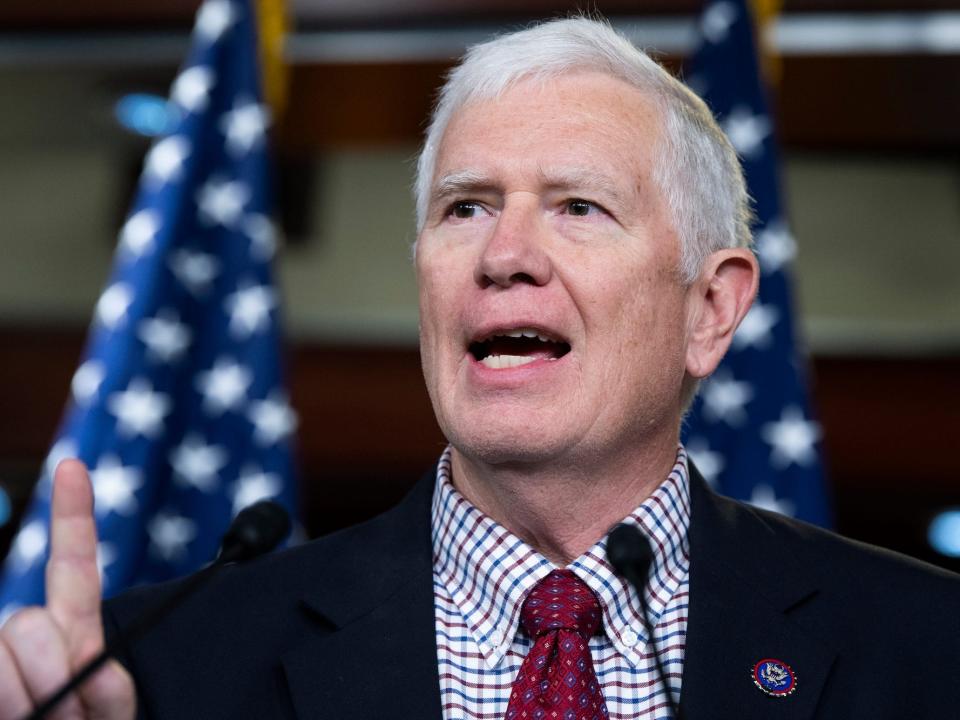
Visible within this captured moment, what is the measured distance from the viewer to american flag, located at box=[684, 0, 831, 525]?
10.0ft

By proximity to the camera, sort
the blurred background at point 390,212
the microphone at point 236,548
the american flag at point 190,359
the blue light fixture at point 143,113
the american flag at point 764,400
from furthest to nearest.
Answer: the blue light fixture at point 143,113 < the blurred background at point 390,212 < the american flag at point 764,400 < the american flag at point 190,359 < the microphone at point 236,548

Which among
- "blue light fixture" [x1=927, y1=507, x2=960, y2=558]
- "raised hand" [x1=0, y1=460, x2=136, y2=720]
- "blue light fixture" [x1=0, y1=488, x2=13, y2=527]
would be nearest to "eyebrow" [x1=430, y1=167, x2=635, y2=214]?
"raised hand" [x1=0, y1=460, x2=136, y2=720]

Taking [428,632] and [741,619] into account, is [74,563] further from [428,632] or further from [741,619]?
[741,619]

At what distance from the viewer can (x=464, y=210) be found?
6.43 feet

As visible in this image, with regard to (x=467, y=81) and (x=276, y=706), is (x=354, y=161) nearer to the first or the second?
(x=467, y=81)

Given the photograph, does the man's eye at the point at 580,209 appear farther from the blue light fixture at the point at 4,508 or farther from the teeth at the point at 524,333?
the blue light fixture at the point at 4,508

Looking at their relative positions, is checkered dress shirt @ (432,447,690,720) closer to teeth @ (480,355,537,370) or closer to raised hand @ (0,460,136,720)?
teeth @ (480,355,537,370)

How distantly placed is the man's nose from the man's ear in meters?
0.30

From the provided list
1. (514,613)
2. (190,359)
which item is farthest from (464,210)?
(190,359)

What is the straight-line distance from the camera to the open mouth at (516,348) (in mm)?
1820

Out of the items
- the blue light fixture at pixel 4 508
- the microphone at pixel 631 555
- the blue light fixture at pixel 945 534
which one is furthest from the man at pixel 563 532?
the blue light fixture at pixel 4 508

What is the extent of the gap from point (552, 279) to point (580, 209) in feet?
0.45

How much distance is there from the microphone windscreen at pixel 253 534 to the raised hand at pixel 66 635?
0.59 feet

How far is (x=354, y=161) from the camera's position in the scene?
5875 millimetres
